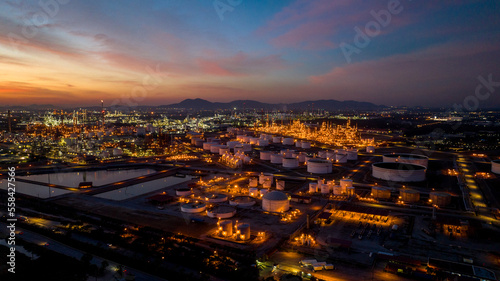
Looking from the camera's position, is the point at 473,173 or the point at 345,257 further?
the point at 473,173

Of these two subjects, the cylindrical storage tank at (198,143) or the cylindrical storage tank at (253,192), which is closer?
the cylindrical storage tank at (253,192)

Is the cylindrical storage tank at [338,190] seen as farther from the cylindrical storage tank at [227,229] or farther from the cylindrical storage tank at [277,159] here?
the cylindrical storage tank at [277,159]

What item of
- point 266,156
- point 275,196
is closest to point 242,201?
point 275,196

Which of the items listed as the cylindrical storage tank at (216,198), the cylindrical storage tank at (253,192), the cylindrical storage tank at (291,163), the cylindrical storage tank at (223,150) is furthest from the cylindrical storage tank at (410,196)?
the cylindrical storage tank at (223,150)

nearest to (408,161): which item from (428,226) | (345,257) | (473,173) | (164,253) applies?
(473,173)

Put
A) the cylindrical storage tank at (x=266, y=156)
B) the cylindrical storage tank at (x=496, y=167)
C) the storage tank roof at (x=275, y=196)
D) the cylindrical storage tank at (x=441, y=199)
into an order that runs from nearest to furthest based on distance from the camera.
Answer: the storage tank roof at (x=275, y=196) → the cylindrical storage tank at (x=441, y=199) → the cylindrical storage tank at (x=496, y=167) → the cylindrical storage tank at (x=266, y=156)

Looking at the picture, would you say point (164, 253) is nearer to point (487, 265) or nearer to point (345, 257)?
point (345, 257)
